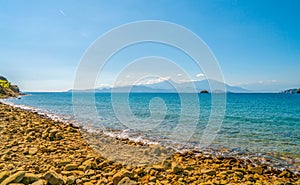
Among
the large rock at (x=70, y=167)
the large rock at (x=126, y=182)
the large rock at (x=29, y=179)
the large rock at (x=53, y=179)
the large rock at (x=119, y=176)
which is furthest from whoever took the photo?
the large rock at (x=70, y=167)

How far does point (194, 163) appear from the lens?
760cm

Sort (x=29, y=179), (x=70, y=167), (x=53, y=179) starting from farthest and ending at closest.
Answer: (x=70, y=167), (x=53, y=179), (x=29, y=179)

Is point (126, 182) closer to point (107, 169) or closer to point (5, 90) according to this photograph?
point (107, 169)

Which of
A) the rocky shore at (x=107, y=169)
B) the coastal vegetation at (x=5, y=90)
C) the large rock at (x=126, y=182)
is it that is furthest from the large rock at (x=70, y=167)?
the coastal vegetation at (x=5, y=90)

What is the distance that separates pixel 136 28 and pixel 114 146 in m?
6.35

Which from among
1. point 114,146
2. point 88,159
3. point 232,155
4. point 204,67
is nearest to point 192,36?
point 204,67

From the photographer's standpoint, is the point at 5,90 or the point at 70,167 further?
the point at 5,90

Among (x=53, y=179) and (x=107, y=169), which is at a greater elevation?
(x=53, y=179)

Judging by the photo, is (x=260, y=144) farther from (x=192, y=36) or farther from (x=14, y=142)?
(x=14, y=142)

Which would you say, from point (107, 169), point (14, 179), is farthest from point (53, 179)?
point (107, 169)

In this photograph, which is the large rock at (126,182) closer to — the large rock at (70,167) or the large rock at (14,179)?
the large rock at (70,167)

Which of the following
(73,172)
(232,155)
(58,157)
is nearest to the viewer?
(73,172)

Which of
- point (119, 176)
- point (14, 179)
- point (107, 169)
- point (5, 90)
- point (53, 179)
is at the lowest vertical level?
point (107, 169)

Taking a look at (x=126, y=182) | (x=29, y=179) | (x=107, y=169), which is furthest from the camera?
(x=107, y=169)
